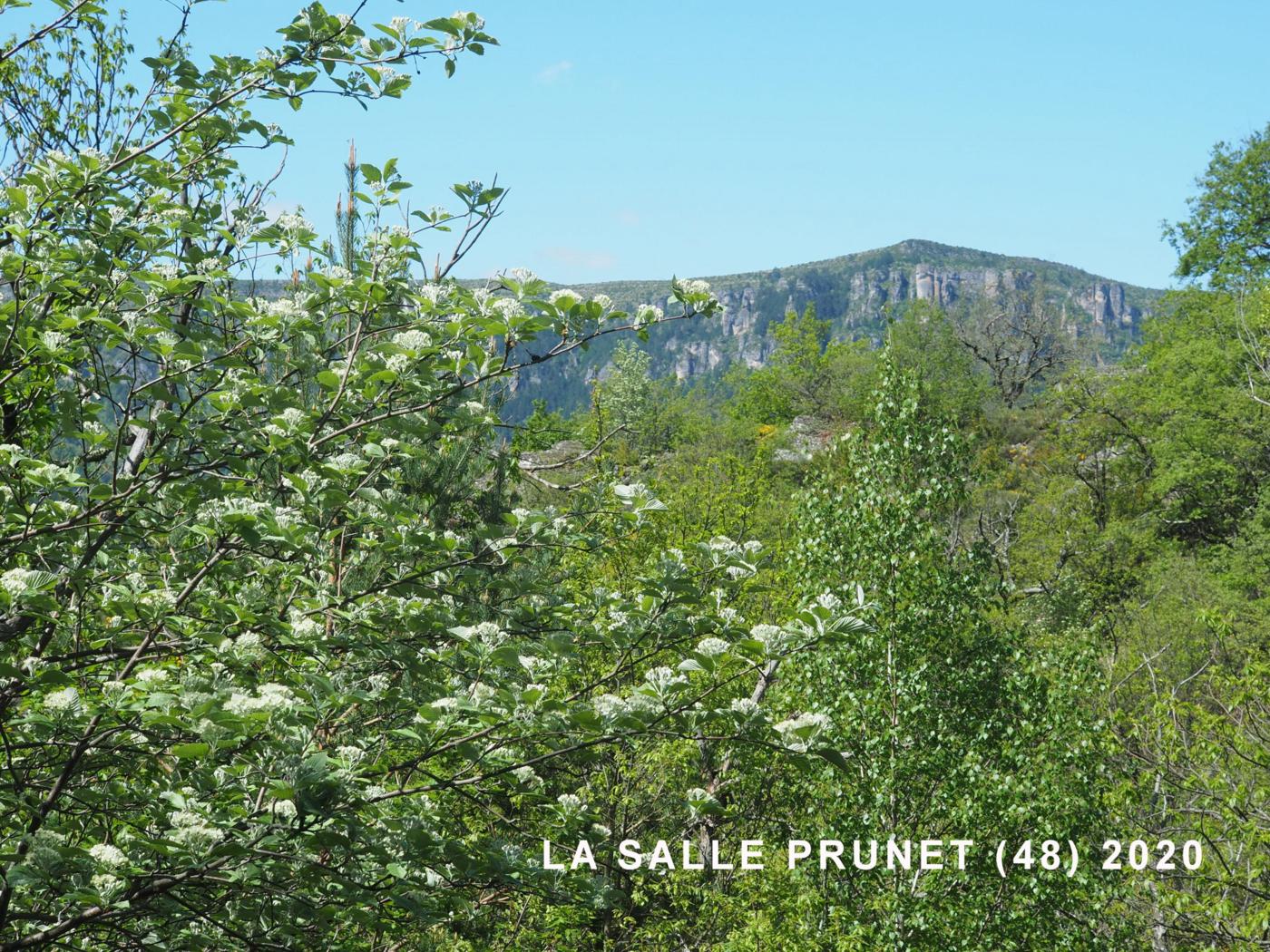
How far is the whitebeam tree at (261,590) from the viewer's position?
11.0 ft

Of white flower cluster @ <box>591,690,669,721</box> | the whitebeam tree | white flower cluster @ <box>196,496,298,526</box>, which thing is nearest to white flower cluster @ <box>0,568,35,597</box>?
the whitebeam tree

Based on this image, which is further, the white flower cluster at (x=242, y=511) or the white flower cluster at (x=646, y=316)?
the white flower cluster at (x=646, y=316)

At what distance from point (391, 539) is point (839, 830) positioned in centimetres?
667

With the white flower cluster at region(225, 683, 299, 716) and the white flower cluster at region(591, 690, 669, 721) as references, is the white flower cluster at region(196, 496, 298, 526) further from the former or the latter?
the white flower cluster at region(591, 690, 669, 721)

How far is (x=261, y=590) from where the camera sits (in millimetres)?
3889

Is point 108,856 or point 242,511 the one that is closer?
point 108,856

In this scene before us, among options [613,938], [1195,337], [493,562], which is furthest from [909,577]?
[1195,337]

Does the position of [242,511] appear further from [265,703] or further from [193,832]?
[193,832]

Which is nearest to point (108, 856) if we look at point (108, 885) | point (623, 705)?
point (108, 885)

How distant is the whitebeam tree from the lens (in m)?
3.37

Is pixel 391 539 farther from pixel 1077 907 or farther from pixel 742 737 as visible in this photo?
pixel 1077 907

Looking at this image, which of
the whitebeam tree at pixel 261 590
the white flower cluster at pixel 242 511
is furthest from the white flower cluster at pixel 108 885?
the white flower cluster at pixel 242 511

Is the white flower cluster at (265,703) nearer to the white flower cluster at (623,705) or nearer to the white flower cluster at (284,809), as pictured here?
the white flower cluster at (284,809)

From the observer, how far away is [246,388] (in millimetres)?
4199
